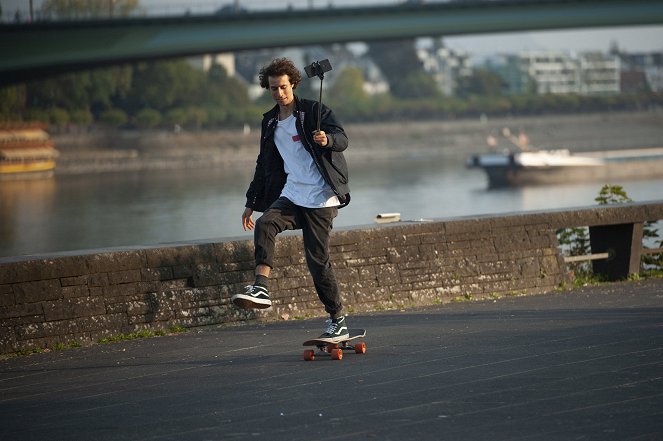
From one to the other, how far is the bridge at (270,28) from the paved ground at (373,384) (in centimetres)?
4408

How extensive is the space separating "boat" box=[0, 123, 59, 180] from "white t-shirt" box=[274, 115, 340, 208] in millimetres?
67895

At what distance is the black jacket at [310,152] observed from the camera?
7.19 m

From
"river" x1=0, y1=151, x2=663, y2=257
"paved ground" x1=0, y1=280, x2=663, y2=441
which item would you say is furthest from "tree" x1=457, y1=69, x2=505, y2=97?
"paved ground" x1=0, y1=280, x2=663, y2=441

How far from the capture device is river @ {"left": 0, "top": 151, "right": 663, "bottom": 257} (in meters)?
38.4

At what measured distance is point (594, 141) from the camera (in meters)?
121

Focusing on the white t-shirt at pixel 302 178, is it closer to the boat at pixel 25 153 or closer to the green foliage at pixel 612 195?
the green foliage at pixel 612 195

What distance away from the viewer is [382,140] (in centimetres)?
11075

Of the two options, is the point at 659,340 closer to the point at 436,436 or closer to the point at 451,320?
the point at 451,320

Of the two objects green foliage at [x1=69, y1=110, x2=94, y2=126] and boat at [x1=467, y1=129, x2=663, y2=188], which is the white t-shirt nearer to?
boat at [x1=467, y1=129, x2=663, y2=188]

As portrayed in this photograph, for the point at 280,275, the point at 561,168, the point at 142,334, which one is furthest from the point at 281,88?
the point at 561,168

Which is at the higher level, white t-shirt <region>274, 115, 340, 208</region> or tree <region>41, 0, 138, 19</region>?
tree <region>41, 0, 138, 19</region>

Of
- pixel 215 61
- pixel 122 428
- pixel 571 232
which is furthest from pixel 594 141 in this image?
pixel 122 428

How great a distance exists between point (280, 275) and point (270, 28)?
160 feet

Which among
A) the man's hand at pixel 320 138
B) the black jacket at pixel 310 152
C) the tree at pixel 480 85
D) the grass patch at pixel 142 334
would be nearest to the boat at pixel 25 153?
the grass patch at pixel 142 334
